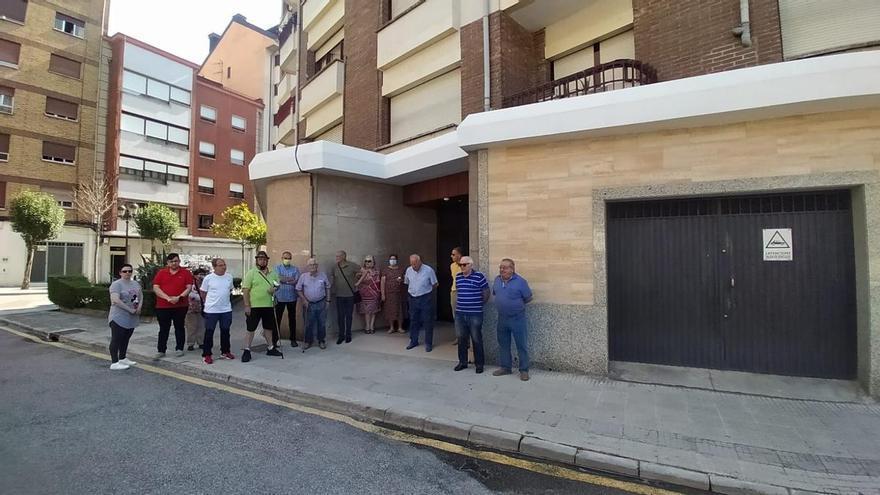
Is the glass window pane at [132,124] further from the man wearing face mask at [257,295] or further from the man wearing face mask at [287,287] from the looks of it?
the man wearing face mask at [257,295]

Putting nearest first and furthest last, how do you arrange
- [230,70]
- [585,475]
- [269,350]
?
[585,475] < [269,350] < [230,70]

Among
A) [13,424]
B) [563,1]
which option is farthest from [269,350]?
[563,1]

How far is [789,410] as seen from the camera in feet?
15.0

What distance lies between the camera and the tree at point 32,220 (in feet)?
71.7

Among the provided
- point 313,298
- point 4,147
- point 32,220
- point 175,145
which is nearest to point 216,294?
point 313,298

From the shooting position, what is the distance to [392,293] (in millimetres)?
9203

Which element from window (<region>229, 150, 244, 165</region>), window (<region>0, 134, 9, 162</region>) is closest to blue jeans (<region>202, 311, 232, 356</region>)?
window (<region>0, 134, 9, 162</region>)

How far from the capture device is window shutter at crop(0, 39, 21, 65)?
2448 centimetres

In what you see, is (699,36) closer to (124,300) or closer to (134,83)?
(124,300)

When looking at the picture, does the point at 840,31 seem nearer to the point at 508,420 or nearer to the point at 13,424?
the point at 508,420

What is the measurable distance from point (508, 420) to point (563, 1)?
7548 mm

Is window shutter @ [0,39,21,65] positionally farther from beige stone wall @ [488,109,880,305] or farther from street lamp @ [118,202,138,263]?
beige stone wall @ [488,109,880,305]

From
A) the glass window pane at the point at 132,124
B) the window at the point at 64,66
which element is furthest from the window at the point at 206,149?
the window at the point at 64,66

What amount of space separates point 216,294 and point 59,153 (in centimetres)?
2829
